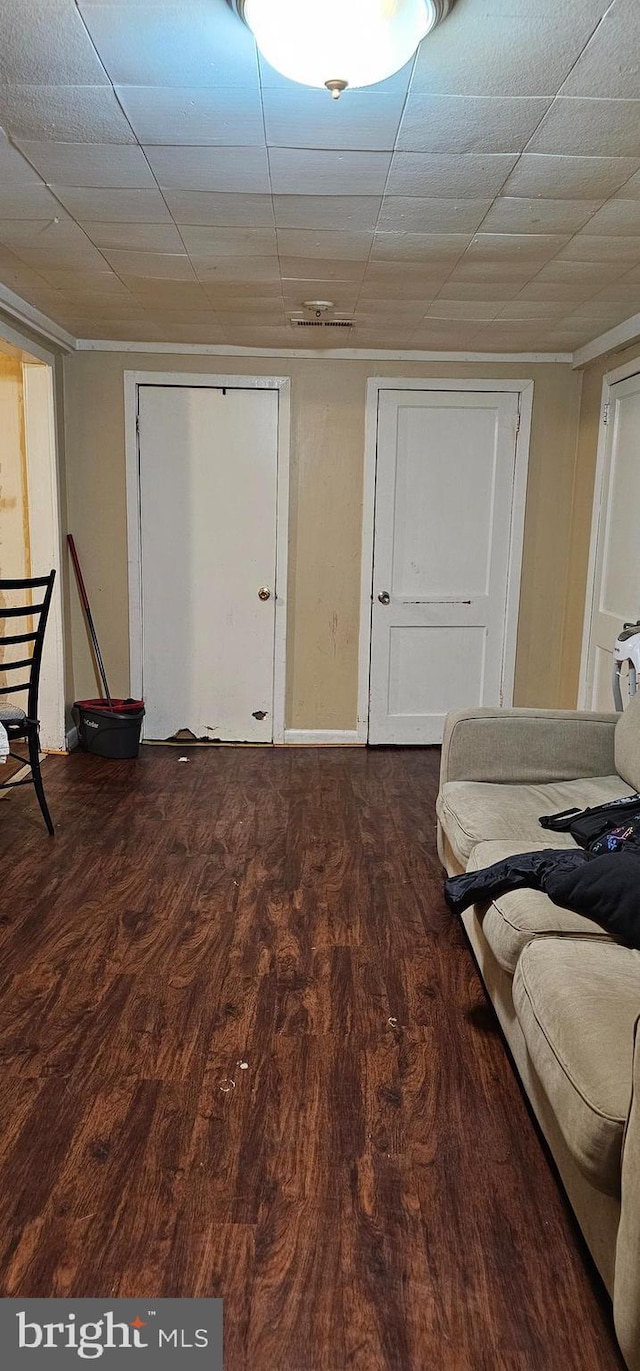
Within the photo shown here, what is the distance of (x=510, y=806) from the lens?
9.07 feet

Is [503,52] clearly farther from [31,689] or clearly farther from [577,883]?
[31,689]

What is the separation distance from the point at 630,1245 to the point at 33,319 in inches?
166

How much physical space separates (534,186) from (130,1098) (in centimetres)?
265

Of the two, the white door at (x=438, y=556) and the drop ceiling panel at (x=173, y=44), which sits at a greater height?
the drop ceiling panel at (x=173, y=44)

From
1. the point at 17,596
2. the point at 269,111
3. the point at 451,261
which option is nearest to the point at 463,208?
A: the point at 451,261

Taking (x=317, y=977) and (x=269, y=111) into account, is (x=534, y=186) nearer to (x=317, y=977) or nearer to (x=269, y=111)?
(x=269, y=111)

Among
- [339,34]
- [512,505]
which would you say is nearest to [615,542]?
[512,505]

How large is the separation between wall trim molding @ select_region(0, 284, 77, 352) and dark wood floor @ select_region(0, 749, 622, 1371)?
2.31 m

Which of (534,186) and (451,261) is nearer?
(534,186)

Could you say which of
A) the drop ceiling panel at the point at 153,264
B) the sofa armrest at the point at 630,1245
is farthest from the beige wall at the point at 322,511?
the sofa armrest at the point at 630,1245

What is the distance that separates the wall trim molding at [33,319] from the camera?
3.79 metres

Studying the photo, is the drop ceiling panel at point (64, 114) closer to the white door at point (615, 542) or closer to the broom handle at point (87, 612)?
the white door at point (615, 542)

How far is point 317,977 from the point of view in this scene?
2584 millimetres

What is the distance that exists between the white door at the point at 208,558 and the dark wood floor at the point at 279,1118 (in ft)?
5.81
